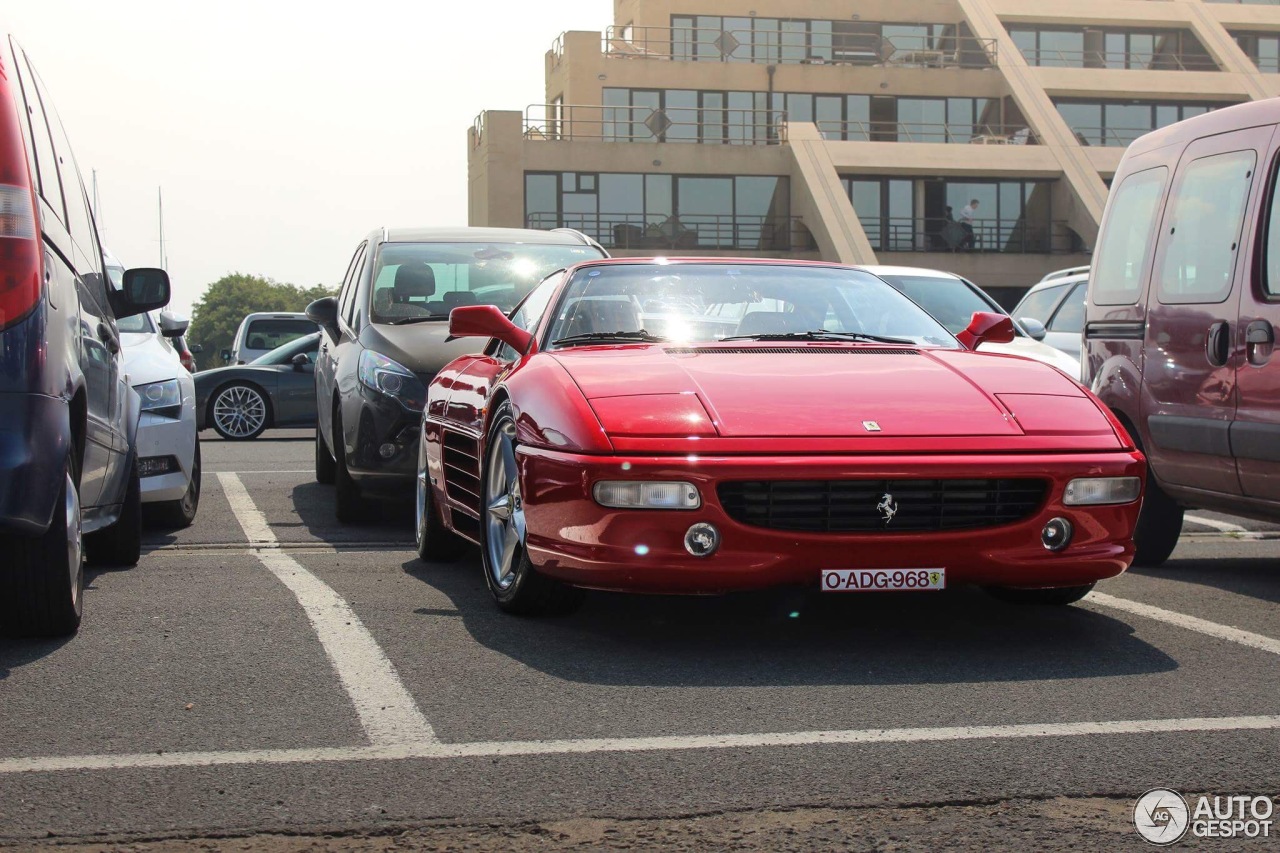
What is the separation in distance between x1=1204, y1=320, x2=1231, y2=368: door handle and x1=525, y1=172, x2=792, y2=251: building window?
42638 millimetres

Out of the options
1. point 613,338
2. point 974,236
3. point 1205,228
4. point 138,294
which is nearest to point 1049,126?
point 974,236

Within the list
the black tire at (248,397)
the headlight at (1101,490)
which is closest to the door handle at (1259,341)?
the headlight at (1101,490)

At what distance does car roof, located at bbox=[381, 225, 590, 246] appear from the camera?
1081cm

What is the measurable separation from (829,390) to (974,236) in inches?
1851

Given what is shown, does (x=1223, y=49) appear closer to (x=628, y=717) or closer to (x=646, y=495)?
(x=646, y=495)

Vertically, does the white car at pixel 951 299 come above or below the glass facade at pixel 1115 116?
below

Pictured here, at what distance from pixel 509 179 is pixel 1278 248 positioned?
4334 cm

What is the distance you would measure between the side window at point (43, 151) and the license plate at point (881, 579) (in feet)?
8.76

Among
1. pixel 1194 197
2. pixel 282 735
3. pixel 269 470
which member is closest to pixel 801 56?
pixel 269 470

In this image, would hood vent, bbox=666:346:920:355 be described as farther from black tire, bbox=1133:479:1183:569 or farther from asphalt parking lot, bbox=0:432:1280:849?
black tire, bbox=1133:479:1183:569

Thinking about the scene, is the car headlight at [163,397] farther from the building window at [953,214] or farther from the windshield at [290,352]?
the building window at [953,214]

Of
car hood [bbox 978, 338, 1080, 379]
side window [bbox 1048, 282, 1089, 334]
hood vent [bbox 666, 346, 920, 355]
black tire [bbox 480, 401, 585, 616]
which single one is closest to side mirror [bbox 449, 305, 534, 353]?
black tire [bbox 480, 401, 585, 616]

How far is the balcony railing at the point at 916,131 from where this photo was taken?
53094mm

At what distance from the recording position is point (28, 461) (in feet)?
15.9
